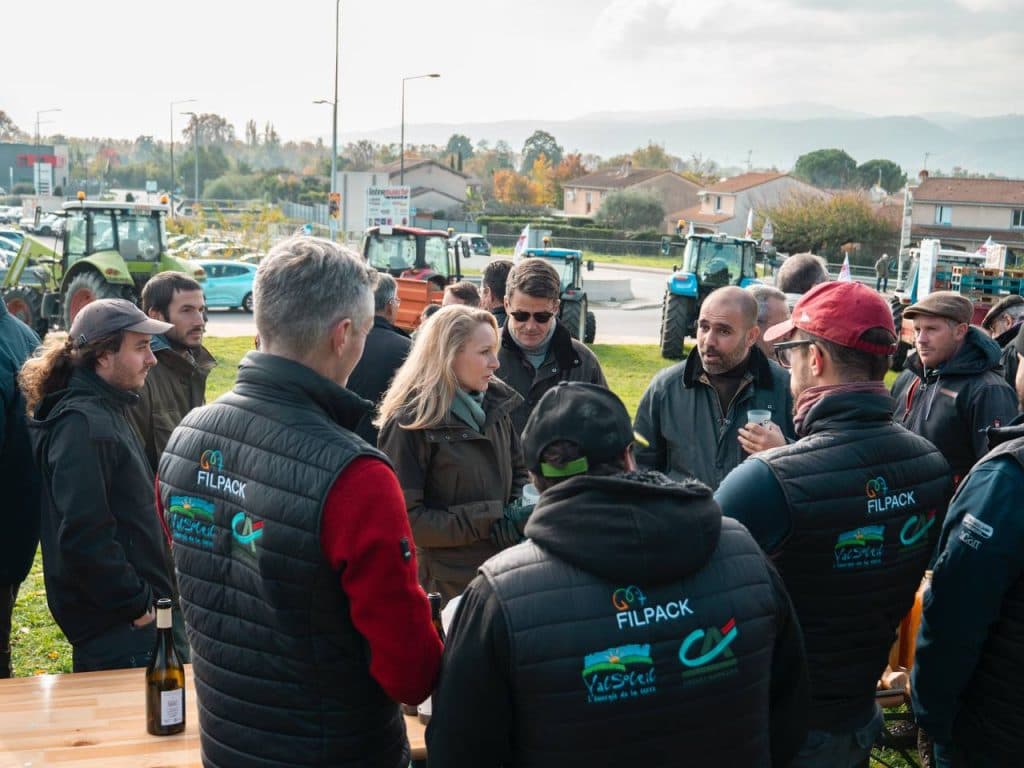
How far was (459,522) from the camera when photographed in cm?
366

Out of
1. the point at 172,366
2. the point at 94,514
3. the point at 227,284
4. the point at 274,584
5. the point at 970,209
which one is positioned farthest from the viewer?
the point at 970,209

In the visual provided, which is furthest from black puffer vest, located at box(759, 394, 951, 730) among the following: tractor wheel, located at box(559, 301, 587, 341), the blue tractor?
the blue tractor

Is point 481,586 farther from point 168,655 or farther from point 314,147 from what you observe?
point 314,147

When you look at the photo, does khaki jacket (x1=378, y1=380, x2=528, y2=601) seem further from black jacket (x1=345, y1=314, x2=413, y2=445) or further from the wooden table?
black jacket (x1=345, y1=314, x2=413, y2=445)

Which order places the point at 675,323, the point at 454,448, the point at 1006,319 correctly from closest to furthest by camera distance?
the point at 454,448, the point at 1006,319, the point at 675,323

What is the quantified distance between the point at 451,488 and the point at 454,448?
0.50ft

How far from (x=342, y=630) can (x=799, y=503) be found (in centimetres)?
112

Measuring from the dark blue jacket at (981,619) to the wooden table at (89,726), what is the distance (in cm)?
140

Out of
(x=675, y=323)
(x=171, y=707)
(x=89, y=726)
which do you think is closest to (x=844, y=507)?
(x=171, y=707)

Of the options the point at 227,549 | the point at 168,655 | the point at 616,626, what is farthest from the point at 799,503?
the point at 168,655

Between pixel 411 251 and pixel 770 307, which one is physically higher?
pixel 770 307

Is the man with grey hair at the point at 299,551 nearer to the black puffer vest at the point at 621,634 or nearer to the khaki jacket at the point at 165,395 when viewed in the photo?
the black puffer vest at the point at 621,634

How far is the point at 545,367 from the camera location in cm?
498

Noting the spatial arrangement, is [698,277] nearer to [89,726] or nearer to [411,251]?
[411,251]
